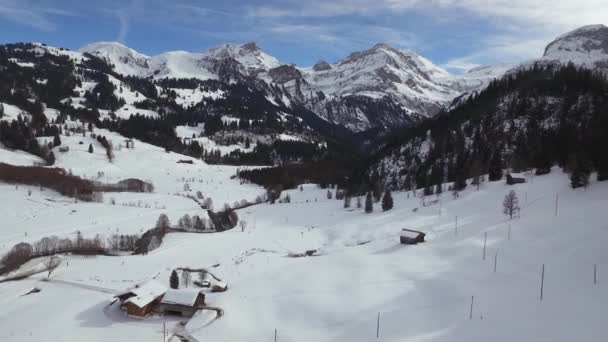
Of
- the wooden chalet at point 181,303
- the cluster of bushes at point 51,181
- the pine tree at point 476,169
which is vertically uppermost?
the pine tree at point 476,169

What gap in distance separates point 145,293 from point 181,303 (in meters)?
4.66

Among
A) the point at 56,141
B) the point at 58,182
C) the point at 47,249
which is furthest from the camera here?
the point at 56,141

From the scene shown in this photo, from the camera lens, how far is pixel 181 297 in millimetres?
44594

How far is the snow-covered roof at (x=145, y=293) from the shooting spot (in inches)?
1724

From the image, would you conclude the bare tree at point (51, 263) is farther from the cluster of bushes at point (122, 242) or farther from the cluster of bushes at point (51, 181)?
the cluster of bushes at point (51, 181)

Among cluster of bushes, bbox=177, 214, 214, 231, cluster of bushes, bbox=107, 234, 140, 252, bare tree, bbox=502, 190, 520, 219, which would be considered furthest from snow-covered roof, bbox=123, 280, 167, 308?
bare tree, bbox=502, 190, 520, 219

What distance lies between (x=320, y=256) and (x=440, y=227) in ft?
73.9

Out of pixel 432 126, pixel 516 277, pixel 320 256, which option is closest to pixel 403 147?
pixel 432 126

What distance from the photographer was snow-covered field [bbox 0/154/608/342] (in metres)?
35.5

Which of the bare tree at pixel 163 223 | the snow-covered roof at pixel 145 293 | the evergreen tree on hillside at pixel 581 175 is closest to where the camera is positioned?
the snow-covered roof at pixel 145 293

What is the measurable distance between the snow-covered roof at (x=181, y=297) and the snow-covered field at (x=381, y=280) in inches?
77.6

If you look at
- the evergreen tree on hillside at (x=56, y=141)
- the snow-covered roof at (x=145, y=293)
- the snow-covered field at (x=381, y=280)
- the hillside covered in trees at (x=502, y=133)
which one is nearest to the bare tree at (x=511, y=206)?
the snow-covered field at (x=381, y=280)

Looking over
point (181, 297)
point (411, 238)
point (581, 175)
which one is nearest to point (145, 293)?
point (181, 297)

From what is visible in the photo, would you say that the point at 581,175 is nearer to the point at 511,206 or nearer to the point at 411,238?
the point at 511,206
